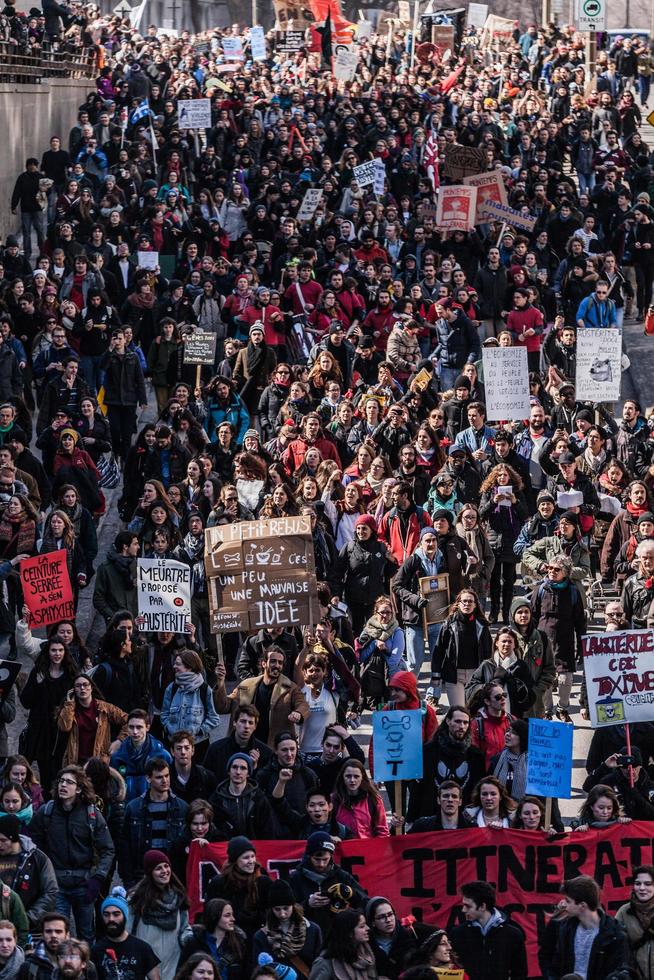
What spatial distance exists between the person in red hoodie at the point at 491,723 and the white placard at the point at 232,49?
31187 mm

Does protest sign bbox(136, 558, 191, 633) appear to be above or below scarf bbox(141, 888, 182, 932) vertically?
above

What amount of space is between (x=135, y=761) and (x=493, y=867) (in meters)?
1.96

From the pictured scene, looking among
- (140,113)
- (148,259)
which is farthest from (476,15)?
(148,259)

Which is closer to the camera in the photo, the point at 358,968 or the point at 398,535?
the point at 358,968

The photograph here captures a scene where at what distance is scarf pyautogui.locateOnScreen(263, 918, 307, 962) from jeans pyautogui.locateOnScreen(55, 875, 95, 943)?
4.07 feet

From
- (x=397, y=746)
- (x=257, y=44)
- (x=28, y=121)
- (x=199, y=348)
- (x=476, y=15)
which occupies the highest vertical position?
(x=476, y=15)

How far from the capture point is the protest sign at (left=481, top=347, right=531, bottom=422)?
61.6ft

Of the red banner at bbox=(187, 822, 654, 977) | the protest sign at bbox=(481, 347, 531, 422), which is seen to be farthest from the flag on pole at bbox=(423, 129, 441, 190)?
the red banner at bbox=(187, 822, 654, 977)

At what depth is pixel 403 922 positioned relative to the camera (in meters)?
11.1

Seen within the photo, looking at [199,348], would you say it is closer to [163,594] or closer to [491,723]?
[163,594]

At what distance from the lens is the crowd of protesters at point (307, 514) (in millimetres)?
10672

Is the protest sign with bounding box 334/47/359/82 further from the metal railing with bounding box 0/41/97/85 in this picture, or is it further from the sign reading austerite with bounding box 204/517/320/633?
the sign reading austerite with bounding box 204/517/320/633

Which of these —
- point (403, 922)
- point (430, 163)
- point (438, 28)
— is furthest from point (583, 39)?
point (403, 922)

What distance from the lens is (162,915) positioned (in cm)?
1059
